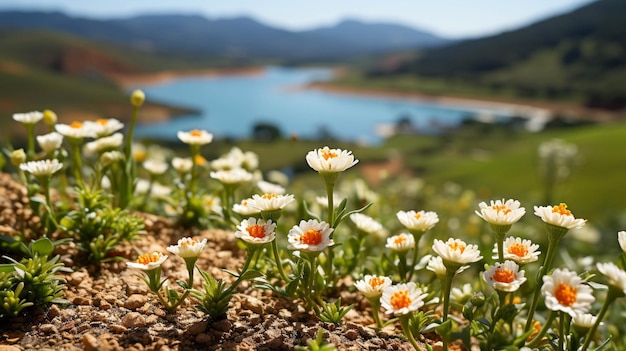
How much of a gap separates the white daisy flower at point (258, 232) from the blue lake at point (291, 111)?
222ft

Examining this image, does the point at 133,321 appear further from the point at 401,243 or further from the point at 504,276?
the point at 504,276

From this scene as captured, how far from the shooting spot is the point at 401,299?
82.5 inches

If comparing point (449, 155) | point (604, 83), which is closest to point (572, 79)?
A: point (604, 83)

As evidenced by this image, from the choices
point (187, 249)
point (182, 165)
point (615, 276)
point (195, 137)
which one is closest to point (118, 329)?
point (187, 249)

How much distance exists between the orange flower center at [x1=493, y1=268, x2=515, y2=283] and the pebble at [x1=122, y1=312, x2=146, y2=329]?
142cm

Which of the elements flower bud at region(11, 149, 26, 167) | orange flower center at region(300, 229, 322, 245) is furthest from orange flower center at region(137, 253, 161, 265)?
flower bud at region(11, 149, 26, 167)

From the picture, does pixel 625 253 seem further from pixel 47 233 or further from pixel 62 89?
pixel 62 89

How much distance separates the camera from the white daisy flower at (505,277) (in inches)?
79.7

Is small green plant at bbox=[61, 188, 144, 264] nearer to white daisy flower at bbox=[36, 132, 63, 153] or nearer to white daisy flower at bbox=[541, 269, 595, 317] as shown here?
white daisy flower at bbox=[36, 132, 63, 153]

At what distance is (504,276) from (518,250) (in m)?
0.27

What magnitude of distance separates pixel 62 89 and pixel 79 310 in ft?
333

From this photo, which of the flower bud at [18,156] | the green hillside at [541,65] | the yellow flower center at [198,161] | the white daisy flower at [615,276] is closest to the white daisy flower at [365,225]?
the yellow flower center at [198,161]

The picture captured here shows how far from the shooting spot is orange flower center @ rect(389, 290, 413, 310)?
2.09 meters

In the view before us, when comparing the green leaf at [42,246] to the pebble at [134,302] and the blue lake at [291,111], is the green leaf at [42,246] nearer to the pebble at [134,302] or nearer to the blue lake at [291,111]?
the pebble at [134,302]
